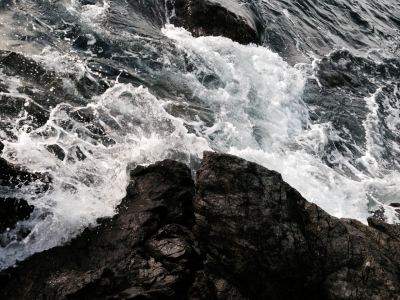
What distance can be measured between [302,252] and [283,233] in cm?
31

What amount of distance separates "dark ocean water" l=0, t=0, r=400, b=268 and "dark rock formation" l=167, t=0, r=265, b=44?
0.41 meters

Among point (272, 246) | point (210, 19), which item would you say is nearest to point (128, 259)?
point (272, 246)

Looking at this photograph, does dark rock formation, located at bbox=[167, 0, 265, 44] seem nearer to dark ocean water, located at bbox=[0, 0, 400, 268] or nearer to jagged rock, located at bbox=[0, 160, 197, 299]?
dark ocean water, located at bbox=[0, 0, 400, 268]

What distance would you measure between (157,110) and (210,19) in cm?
576

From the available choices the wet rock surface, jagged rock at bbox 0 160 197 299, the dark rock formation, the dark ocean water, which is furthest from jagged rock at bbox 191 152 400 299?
the dark rock formation

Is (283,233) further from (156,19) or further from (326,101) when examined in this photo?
(156,19)

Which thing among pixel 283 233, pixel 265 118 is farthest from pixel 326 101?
pixel 283 233

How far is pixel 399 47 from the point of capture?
1612 centimetres

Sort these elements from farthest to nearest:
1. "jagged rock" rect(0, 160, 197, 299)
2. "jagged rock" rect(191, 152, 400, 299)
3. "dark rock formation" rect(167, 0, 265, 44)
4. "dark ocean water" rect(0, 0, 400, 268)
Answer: "dark rock formation" rect(167, 0, 265, 44) < "dark ocean water" rect(0, 0, 400, 268) < "jagged rock" rect(191, 152, 400, 299) < "jagged rock" rect(0, 160, 197, 299)

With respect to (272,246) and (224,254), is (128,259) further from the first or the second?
(272,246)

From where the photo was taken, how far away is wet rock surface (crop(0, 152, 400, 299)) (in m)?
3.63

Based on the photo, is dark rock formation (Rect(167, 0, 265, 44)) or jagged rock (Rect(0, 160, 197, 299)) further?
dark rock formation (Rect(167, 0, 265, 44))

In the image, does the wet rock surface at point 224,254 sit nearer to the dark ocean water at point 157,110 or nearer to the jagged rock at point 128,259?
the jagged rock at point 128,259

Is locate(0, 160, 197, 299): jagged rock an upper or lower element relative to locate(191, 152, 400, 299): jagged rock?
lower
